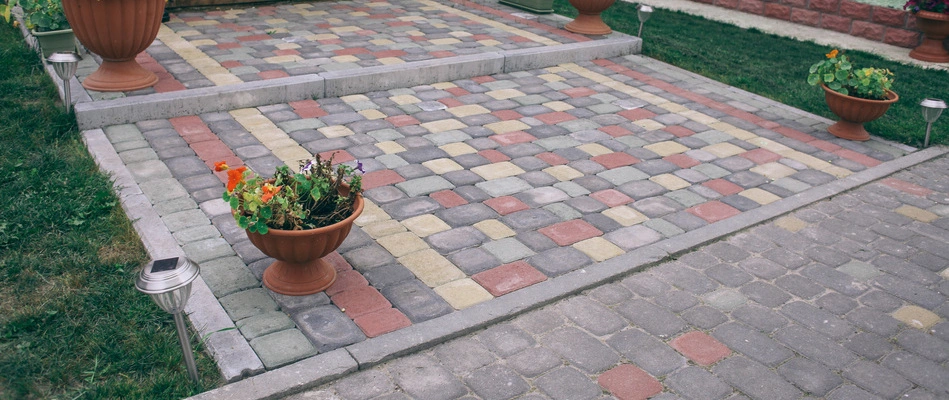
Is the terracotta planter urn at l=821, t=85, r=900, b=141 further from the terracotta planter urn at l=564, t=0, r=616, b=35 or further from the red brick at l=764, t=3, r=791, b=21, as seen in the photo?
the red brick at l=764, t=3, r=791, b=21

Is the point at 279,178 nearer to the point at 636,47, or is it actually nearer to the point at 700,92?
the point at 700,92

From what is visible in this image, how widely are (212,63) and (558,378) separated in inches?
229

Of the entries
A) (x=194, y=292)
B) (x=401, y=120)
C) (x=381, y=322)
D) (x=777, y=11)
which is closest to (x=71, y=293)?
(x=194, y=292)

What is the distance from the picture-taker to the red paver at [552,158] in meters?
6.72

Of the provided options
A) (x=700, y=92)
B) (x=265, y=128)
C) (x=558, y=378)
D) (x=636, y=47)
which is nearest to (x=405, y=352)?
(x=558, y=378)

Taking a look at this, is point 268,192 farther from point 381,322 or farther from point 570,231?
point 570,231

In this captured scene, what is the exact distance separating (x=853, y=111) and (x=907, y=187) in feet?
3.71

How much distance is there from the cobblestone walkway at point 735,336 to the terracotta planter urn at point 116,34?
443 centimetres

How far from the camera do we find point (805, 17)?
12070mm

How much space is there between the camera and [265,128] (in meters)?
6.99

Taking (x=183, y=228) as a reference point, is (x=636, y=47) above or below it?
above

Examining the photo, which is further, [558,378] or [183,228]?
[183,228]

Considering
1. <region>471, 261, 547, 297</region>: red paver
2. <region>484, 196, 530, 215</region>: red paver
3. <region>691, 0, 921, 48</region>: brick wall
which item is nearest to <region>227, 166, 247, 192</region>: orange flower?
<region>471, 261, 547, 297</region>: red paver

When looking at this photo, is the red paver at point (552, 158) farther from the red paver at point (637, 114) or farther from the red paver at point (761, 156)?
the red paver at point (761, 156)
